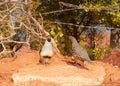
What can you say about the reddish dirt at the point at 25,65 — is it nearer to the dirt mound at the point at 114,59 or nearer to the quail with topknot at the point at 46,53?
the quail with topknot at the point at 46,53

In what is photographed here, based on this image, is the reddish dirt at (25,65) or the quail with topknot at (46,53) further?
the quail with topknot at (46,53)

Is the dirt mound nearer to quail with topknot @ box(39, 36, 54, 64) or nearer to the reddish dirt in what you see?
A: the reddish dirt

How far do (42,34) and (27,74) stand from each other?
11.9ft

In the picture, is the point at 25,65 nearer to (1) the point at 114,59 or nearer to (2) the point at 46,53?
(2) the point at 46,53

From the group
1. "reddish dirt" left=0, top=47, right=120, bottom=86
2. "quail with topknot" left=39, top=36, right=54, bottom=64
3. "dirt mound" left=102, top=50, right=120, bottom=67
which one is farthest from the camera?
"dirt mound" left=102, top=50, right=120, bottom=67

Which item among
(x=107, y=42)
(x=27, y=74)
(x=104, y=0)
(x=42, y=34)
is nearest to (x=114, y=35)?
Answer: (x=107, y=42)

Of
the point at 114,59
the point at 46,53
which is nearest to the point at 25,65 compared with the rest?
the point at 46,53

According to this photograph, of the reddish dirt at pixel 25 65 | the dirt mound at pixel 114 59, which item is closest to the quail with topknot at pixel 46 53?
the reddish dirt at pixel 25 65

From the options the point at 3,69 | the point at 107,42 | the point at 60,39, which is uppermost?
the point at 3,69

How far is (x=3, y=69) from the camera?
7.73 metres

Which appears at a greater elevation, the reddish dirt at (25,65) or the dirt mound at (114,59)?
the reddish dirt at (25,65)

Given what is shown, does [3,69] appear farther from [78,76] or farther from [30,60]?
[78,76]

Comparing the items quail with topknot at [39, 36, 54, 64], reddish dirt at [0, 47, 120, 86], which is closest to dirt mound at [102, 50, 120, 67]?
reddish dirt at [0, 47, 120, 86]

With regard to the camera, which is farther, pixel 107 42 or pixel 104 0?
pixel 107 42
